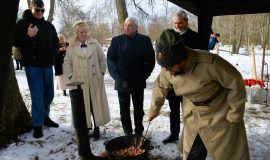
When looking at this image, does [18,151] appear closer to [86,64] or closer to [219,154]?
[86,64]

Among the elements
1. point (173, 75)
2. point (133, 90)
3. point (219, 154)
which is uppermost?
point (173, 75)

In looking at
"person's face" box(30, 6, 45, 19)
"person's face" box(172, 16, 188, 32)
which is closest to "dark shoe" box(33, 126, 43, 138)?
"person's face" box(30, 6, 45, 19)

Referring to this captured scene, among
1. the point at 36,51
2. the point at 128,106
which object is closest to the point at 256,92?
the point at 128,106

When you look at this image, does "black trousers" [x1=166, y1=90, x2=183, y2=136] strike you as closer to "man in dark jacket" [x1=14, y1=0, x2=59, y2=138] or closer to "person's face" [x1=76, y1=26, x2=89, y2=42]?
"person's face" [x1=76, y1=26, x2=89, y2=42]

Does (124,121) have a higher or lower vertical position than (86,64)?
lower

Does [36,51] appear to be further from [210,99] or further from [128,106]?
[210,99]

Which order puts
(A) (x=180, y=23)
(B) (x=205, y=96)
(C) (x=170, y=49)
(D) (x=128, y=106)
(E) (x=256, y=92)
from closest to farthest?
(C) (x=170, y=49) → (B) (x=205, y=96) → (A) (x=180, y=23) → (D) (x=128, y=106) → (E) (x=256, y=92)

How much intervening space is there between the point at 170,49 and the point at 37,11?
330 centimetres

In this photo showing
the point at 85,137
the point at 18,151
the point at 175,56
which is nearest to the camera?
the point at 175,56

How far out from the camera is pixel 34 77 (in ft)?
17.3

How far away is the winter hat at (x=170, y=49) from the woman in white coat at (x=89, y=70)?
2.64 meters

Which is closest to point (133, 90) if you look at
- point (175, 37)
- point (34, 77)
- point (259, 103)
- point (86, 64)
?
point (86, 64)

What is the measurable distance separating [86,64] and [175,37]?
9.04ft

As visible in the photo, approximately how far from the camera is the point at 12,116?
17.6ft
